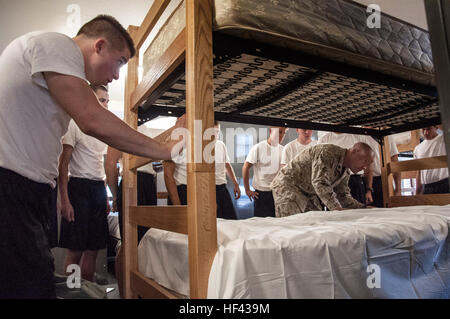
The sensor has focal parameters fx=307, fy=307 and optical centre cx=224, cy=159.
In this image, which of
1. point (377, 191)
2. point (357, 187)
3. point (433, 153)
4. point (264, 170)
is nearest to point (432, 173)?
Answer: point (433, 153)

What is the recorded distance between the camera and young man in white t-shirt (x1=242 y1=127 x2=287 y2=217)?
363 cm

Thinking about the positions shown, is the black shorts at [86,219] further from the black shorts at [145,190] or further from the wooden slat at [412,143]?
the wooden slat at [412,143]

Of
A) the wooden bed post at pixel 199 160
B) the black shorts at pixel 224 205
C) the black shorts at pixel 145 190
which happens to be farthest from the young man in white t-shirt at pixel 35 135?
the black shorts at pixel 224 205

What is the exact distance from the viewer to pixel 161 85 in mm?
1309

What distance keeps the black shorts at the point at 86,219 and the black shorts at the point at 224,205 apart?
1.05 metres

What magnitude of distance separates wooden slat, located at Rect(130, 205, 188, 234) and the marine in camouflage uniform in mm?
1319

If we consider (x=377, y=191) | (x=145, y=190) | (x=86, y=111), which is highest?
(x=86, y=111)

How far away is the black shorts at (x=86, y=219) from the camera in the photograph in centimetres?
198

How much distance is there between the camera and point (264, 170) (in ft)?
12.1

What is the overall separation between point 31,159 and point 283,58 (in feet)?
2.96

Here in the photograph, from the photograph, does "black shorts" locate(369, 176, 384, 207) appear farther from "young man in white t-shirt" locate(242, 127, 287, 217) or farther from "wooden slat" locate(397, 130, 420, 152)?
"wooden slat" locate(397, 130, 420, 152)

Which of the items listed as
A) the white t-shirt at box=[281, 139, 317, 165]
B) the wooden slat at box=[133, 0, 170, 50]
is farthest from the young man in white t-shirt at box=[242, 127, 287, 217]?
the wooden slat at box=[133, 0, 170, 50]

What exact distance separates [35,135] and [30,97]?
11 cm

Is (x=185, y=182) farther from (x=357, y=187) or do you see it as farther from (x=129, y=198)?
(x=357, y=187)
